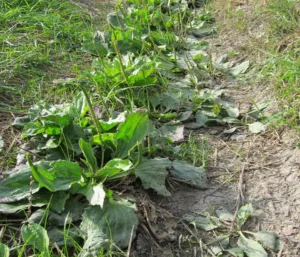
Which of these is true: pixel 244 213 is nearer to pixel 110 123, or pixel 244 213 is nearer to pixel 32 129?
pixel 110 123

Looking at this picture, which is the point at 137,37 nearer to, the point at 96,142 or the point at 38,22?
the point at 38,22

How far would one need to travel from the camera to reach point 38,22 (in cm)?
337

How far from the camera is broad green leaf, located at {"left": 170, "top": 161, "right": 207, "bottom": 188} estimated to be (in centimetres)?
204

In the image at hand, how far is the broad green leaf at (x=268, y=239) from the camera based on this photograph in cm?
170

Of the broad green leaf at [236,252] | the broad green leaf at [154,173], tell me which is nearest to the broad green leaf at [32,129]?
the broad green leaf at [154,173]

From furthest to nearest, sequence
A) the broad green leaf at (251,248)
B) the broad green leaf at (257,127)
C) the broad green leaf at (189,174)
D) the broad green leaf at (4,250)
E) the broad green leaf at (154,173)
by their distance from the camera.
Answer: the broad green leaf at (257,127) < the broad green leaf at (189,174) < the broad green leaf at (154,173) < the broad green leaf at (251,248) < the broad green leaf at (4,250)

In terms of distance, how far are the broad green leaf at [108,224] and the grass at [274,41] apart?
3.11ft

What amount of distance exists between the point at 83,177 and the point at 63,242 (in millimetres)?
279

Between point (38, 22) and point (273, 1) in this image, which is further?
point (38, 22)

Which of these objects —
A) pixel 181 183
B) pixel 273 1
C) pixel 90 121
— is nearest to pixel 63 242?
pixel 181 183

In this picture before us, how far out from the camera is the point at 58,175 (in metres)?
1.82

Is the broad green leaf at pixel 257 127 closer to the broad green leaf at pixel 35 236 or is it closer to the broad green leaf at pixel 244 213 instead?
the broad green leaf at pixel 244 213

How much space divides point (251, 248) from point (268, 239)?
79 millimetres

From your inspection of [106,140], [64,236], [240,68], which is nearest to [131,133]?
[106,140]
